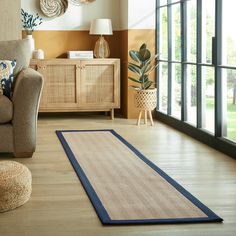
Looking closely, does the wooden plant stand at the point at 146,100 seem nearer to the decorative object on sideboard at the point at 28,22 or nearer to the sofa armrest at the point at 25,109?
the decorative object on sideboard at the point at 28,22

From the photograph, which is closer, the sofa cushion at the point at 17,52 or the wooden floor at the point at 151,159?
the wooden floor at the point at 151,159

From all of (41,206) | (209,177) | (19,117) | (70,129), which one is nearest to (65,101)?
(70,129)

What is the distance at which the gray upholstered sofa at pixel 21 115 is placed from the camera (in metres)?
4.86

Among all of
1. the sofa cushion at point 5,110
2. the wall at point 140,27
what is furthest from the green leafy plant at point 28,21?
the sofa cushion at point 5,110

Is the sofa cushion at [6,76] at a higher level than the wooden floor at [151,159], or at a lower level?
higher

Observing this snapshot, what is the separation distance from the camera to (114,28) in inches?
317

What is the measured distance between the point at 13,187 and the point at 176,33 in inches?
156

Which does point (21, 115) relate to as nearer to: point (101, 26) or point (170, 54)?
point (170, 54)

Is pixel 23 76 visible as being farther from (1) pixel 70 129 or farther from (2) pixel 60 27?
(2) pixel 60 27

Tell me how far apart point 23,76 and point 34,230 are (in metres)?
2.02

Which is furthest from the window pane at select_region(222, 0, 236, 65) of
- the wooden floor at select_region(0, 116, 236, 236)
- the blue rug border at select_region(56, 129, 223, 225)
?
the blue rug border at select_region(56, 129, 223, 225)

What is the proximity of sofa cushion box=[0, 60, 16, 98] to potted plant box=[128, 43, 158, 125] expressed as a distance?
6.83ft

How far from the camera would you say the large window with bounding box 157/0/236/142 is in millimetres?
5312

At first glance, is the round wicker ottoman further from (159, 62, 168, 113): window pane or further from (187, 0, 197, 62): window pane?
(159, 62, 168, 113): window pane
